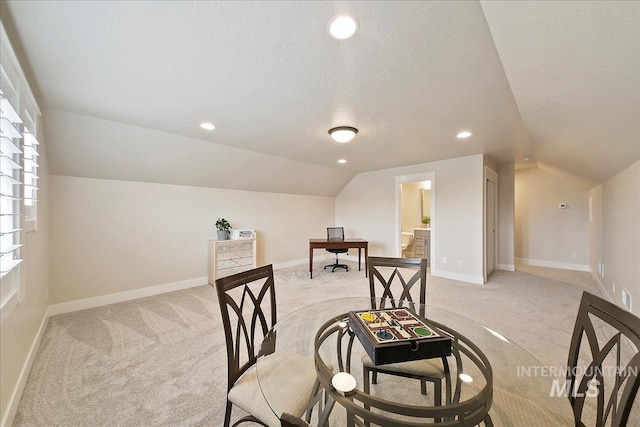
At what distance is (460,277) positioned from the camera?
4.46 m

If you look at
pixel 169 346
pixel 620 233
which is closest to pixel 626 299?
pixel 620 233

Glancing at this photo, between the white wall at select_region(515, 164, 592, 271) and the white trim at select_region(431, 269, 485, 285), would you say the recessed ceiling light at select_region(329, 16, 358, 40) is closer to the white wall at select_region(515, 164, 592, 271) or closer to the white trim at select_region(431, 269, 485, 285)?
the white trim at select_region(431, 269, 485, 285)

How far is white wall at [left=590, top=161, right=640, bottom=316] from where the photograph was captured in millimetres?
2516

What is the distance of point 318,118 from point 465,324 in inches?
93.5

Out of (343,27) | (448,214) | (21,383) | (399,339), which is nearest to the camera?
(399,339)

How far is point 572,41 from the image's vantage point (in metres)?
1.19

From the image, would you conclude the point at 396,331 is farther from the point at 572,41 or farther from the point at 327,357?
the point at 572,41

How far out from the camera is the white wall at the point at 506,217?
16.9 feet

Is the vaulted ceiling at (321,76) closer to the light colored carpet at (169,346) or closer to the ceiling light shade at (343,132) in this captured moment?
the ceiling light shade at (343,132)

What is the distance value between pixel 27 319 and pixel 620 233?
6.36m

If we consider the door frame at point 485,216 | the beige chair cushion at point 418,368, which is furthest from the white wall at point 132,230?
the door frame at point 485,216

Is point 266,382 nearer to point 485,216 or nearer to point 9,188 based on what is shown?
point 9,188

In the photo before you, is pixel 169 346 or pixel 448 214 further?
pixel 448 214

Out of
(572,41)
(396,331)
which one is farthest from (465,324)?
(572,41)
